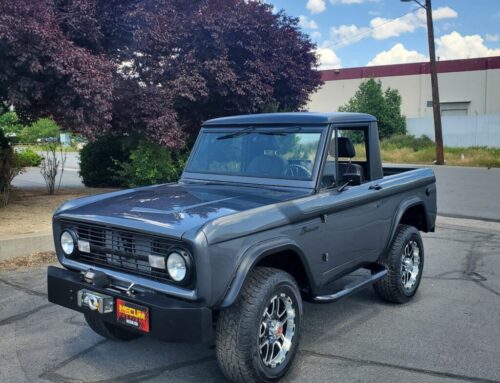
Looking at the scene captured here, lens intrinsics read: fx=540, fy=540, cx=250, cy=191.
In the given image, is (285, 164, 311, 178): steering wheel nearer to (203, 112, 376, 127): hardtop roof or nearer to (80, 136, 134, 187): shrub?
(203, 112, 376, 127): hardtop roof

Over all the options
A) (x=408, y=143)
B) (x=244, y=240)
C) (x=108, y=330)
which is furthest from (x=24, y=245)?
(x=408, y=143)

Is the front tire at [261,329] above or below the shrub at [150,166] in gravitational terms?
below

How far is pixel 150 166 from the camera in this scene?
11.3 m

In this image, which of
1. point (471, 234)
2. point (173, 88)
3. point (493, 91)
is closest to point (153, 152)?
point (173, 88)

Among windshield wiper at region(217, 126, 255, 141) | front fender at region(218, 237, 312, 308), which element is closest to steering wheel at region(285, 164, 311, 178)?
windshield wiper at region(217, 126, 255, 141)

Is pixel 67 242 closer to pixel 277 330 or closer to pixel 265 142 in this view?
pixel 277 330

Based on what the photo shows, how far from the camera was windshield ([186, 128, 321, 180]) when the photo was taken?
14.7ft

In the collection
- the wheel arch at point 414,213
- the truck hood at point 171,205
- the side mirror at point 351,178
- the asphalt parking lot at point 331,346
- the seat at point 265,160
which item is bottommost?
the asphalt parking lot at point 331,346

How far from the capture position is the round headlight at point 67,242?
3951 mm

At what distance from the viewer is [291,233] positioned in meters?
3.76

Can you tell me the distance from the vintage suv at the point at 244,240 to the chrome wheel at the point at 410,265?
51 millimetres

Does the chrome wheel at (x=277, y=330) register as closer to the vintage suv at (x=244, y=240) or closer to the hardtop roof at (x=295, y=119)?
the vintage suv at (x=244, y=240)

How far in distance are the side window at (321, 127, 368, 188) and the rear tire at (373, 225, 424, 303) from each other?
722 mm

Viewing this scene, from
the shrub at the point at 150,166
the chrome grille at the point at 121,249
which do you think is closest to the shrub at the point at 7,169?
the shrub at the point at 150,166
